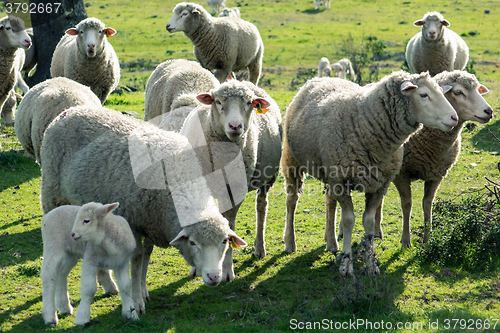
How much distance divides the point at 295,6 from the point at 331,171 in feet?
120

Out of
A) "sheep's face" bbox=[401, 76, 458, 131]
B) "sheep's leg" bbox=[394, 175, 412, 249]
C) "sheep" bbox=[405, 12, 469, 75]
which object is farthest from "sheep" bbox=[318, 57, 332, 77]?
"sheep's face" bbox=[401, 76, 458, 131]

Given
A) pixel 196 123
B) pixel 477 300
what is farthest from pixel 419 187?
pixel 196 123

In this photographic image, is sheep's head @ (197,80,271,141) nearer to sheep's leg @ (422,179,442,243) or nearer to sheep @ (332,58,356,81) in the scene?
sheep's leg @ (422,179,442,243)

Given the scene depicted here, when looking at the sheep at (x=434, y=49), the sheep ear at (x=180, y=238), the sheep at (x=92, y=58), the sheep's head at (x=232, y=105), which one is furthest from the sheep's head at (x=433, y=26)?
the sheep ear at (x=180, y=238)

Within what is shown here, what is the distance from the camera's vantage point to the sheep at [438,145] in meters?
6.10

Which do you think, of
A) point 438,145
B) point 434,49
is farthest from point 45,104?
point 434,49

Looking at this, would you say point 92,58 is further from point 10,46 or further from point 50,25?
point 50,25

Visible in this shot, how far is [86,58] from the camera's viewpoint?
935 centimetres

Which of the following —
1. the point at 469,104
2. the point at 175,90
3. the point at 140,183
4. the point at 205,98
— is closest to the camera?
the point at 140,183

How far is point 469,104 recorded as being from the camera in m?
6.09

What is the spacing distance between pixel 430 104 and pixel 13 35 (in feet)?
24.0

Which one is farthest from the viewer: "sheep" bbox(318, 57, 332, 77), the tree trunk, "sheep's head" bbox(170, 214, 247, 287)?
"sheep" bbox(318, 57, 332, 77)

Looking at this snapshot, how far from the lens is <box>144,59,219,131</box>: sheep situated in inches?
291

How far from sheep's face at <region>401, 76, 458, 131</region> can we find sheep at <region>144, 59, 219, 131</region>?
2.98 metres
